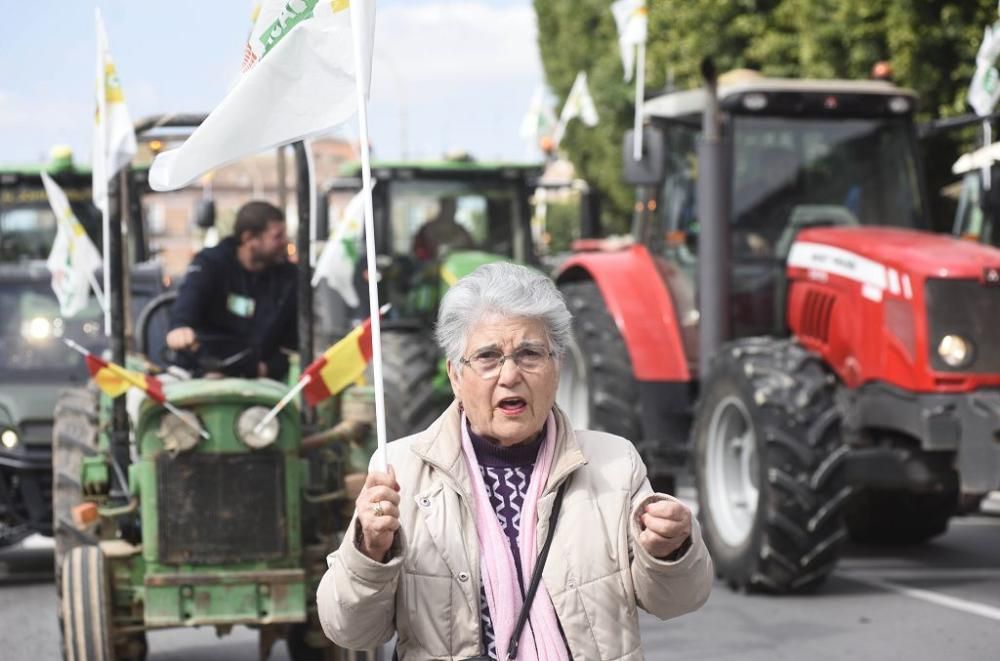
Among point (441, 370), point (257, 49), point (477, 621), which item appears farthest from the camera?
point (441, 370)

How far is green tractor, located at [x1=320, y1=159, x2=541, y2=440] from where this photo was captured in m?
14.6

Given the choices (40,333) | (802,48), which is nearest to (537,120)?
(802,48)

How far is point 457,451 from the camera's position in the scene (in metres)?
3.89

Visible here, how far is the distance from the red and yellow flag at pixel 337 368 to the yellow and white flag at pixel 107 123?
2001mm

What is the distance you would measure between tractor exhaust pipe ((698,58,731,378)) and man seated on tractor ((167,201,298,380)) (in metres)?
3.19

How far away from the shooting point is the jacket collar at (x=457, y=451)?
3846mm

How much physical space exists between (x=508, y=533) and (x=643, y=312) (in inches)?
310

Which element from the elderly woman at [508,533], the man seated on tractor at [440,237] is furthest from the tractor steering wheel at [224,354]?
the man seated on tractor at [440,237]

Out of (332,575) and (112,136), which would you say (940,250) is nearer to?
(112,136)

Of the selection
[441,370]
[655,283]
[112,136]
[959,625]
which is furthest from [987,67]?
[112,136]

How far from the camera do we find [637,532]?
3.78m

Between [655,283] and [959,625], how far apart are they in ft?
11.8

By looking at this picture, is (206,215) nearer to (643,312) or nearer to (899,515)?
(643,312)

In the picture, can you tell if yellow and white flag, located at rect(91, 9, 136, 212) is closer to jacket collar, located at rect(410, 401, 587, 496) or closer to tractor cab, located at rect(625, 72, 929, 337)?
tractor cab, located at rect(625, 72, 929, 337)
